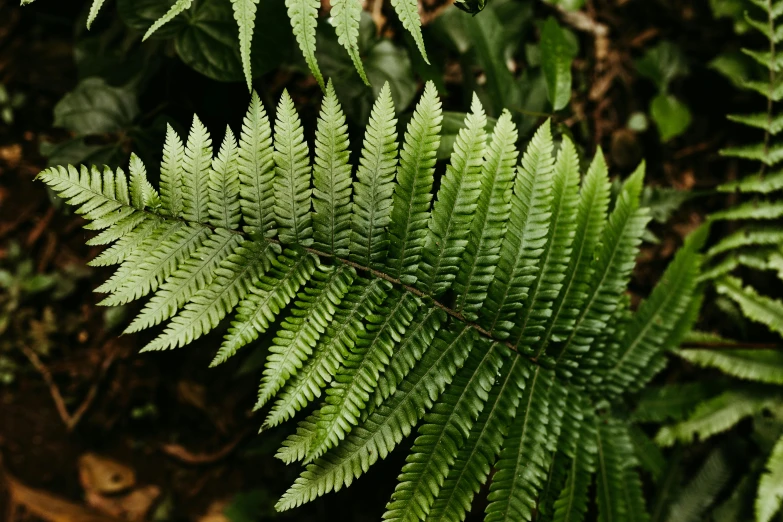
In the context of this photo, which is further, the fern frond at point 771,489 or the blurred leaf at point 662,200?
the blurred leaf at point 662,200

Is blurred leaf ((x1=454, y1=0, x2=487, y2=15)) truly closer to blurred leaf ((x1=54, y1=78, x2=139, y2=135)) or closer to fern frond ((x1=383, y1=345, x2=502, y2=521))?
fern frond ((x1=383, y1=345, x2=502, y2=521))

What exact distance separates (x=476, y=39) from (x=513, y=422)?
4.28 ft

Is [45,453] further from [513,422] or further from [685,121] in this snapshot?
[685,121]

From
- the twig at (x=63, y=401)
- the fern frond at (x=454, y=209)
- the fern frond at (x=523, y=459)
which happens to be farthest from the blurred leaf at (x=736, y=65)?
the twig at (x=63, y=401)

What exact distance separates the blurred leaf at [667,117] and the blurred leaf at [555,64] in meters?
1.01

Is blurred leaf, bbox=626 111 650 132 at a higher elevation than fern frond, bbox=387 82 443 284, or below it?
higher

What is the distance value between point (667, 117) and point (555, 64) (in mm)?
1096

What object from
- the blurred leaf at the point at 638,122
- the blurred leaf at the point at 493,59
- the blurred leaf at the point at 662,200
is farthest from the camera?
the blurred leaf at the point at 638,122

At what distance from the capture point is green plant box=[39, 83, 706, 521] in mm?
1404

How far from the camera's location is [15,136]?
8.46 feet

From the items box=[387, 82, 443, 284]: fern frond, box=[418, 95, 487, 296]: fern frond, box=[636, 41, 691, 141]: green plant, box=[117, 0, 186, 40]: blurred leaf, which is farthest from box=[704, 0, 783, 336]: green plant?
box=[117, 0, 186, 40]: blurred leaf

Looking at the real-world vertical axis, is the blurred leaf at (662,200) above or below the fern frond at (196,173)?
above

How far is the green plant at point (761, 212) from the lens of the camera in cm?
210

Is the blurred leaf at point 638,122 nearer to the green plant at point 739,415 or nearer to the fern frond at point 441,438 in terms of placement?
the green plant at point 739,415
